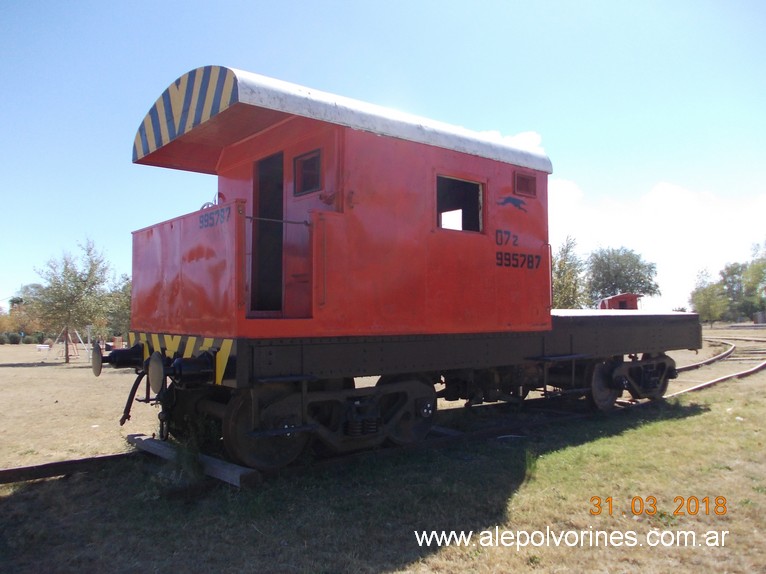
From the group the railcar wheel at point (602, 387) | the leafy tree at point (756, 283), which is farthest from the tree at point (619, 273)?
the railcar wheel at point (602, 387)

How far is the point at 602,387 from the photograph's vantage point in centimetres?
859

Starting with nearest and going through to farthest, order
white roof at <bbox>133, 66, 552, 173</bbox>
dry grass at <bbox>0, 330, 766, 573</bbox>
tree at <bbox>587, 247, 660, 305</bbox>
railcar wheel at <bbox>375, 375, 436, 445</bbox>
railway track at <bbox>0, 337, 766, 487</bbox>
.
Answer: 1. dry grass at <bbox>0, 330, 766, 573</bbox>
2. white roof at <bbox>133, 66, 552, 173</bbox>
3. railway track at <bbox>0, 337, 766, 487</bbox>
4. railcar wheel at <bbox>375, 375, 436, 445</bbox>
5. tree at <bbox>587, 247, 660, 305</bbox>

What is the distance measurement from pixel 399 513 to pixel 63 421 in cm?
611

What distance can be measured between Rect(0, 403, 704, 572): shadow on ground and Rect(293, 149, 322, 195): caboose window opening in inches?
109

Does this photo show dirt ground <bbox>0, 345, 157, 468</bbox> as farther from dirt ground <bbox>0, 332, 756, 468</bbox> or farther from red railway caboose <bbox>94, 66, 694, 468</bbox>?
red railway caboose <bbox>94, 66, 694, 468</bbox>

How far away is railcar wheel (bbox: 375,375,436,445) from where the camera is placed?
5840mm

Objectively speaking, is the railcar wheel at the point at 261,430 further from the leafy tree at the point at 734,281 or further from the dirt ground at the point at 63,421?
the leafy tree at the point at 734,281

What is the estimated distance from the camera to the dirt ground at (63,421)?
6.45 meters

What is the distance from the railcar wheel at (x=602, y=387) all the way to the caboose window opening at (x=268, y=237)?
15.8 ft

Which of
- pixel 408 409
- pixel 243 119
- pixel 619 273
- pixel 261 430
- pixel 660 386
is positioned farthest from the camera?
pixel 619 273

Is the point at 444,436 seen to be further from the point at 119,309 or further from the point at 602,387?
the point at 119,309

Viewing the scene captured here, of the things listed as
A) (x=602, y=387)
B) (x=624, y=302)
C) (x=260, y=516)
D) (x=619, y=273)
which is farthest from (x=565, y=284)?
(x=619, y=273)

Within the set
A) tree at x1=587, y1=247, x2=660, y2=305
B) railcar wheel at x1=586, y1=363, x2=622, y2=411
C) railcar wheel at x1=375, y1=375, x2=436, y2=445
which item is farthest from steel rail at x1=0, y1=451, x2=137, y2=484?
tree at x1=587, y1=247, x2=660, y2=305

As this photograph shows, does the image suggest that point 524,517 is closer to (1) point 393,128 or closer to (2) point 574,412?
(1) point 393,128
